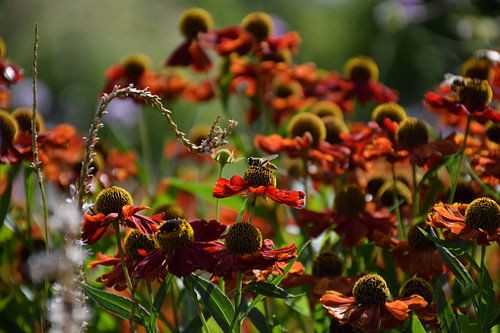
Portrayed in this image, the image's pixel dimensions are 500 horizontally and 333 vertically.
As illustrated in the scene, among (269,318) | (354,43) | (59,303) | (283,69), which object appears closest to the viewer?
(59,303)

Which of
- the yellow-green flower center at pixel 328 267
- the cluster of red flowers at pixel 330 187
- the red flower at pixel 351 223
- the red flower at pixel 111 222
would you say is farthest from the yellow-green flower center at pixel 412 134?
the red flower at pixel 111 222

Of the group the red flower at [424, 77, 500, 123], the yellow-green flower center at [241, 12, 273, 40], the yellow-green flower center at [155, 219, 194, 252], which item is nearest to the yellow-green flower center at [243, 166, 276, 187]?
the yellow-green flower center at [155, 219, 194, 252]

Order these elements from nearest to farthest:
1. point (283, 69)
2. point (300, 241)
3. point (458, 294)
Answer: point (458, 294) < point (300, 241) < point (283, 69)

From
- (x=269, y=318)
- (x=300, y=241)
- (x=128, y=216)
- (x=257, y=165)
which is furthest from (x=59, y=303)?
(x=300, y=241)

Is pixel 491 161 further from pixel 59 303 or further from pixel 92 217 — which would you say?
pixel 59 303

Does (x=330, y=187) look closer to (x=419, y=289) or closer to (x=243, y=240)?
(x=419, y=289)

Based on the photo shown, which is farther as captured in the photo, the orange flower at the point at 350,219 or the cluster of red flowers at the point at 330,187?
the orange flower at the point at 350,219

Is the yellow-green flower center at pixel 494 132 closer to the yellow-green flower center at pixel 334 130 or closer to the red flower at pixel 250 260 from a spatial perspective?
the yellow-green flower center at pixel 334 130
